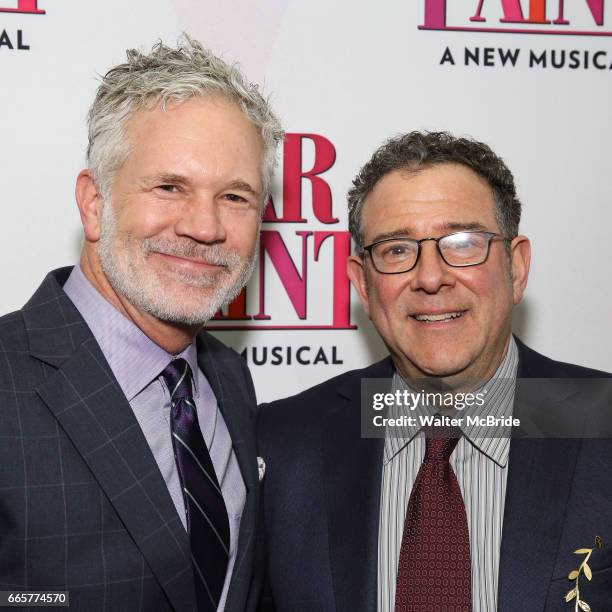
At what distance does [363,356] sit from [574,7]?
1.15 m

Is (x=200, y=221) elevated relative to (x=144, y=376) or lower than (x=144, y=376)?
elevated

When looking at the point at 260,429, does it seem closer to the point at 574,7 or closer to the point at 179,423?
the point at 179,423

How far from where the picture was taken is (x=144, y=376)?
156 cm

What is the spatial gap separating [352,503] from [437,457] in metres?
0.20

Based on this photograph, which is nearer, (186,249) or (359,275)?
(186,249)

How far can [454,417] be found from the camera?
5.48 ft

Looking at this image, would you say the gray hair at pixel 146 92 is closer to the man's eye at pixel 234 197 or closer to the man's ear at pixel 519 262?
the man's eye at pixel 234 197

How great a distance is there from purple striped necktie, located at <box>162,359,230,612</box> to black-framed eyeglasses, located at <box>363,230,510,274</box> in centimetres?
49

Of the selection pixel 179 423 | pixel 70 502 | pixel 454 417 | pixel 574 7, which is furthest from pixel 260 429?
pixel 574 7

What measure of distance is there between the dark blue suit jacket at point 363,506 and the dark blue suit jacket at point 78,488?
0.30 metres

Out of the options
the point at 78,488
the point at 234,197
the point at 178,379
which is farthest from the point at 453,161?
the point at 78,488

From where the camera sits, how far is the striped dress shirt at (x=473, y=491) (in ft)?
5.00

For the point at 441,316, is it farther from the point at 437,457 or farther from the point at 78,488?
the point at 78,488

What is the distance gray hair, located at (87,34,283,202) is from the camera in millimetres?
1582
